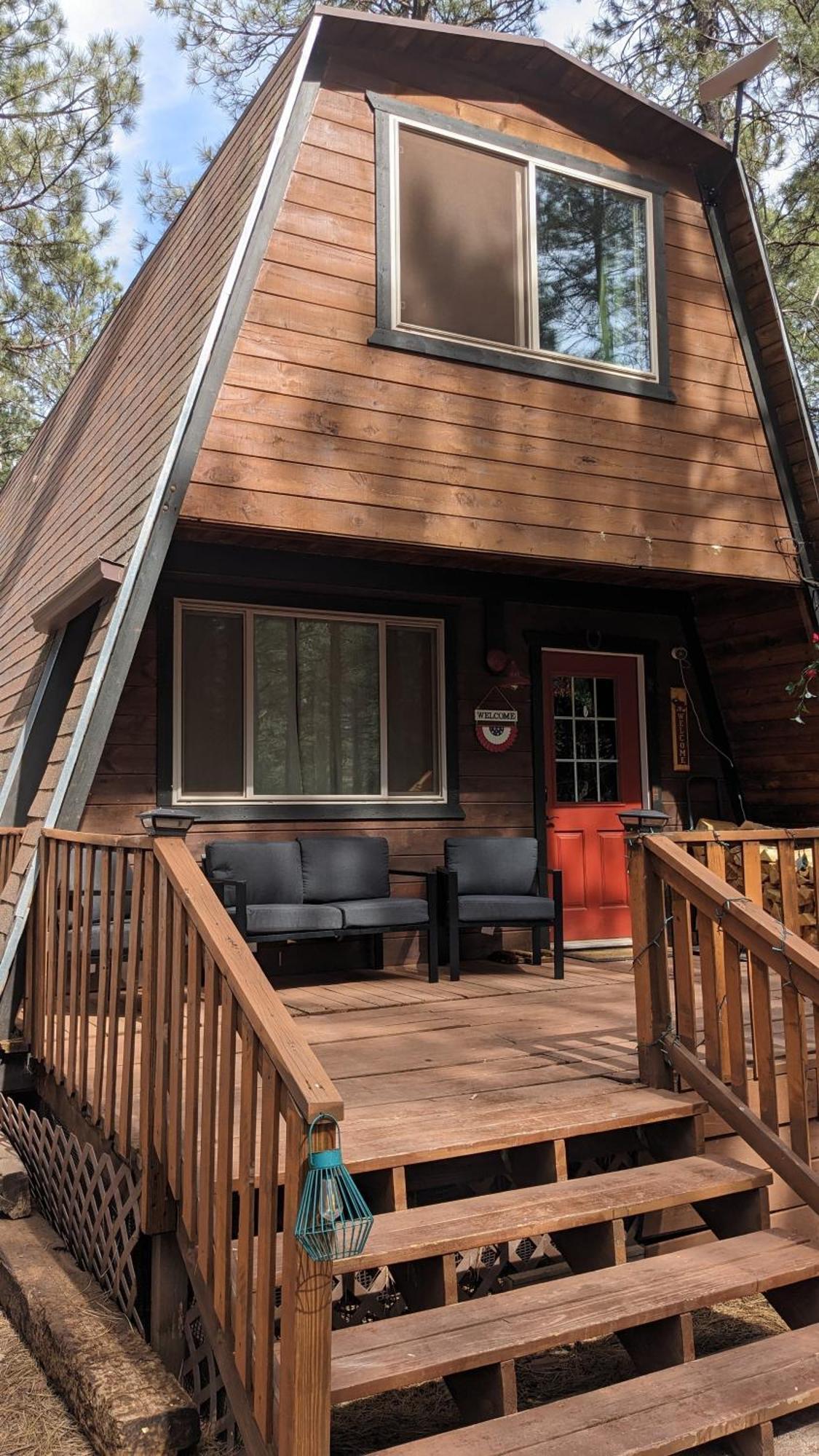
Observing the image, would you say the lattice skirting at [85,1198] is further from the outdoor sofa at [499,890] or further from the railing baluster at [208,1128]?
the outdoor sofa at [499,890]

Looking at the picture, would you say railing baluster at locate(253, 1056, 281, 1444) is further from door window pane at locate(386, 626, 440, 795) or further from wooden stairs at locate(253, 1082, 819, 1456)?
door window pane at locate(386, 626, 440, 795)

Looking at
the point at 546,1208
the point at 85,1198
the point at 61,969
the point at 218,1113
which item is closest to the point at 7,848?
the point at 61,969

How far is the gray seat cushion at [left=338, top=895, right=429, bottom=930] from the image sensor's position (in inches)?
219

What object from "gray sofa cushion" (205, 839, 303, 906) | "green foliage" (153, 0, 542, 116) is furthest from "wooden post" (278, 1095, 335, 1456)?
"green foliage" (153, 0, 542, 116)

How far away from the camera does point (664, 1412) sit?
2.35 metres

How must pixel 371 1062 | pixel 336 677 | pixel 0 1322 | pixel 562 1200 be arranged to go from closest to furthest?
pixel 562 1200, pixel 0 1322, pixel 371 1062, pixel 336 677

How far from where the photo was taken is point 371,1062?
3838 millimetres

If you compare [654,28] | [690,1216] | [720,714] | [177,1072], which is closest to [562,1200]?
[690,1216]

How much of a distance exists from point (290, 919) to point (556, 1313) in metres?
3.06

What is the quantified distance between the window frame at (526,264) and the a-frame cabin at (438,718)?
0.08 ft

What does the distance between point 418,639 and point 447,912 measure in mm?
1761

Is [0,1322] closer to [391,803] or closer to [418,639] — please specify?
[391,803]

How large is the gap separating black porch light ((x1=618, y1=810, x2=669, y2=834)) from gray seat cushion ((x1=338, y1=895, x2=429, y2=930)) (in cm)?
213

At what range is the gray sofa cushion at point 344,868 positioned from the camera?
19.9 feet
